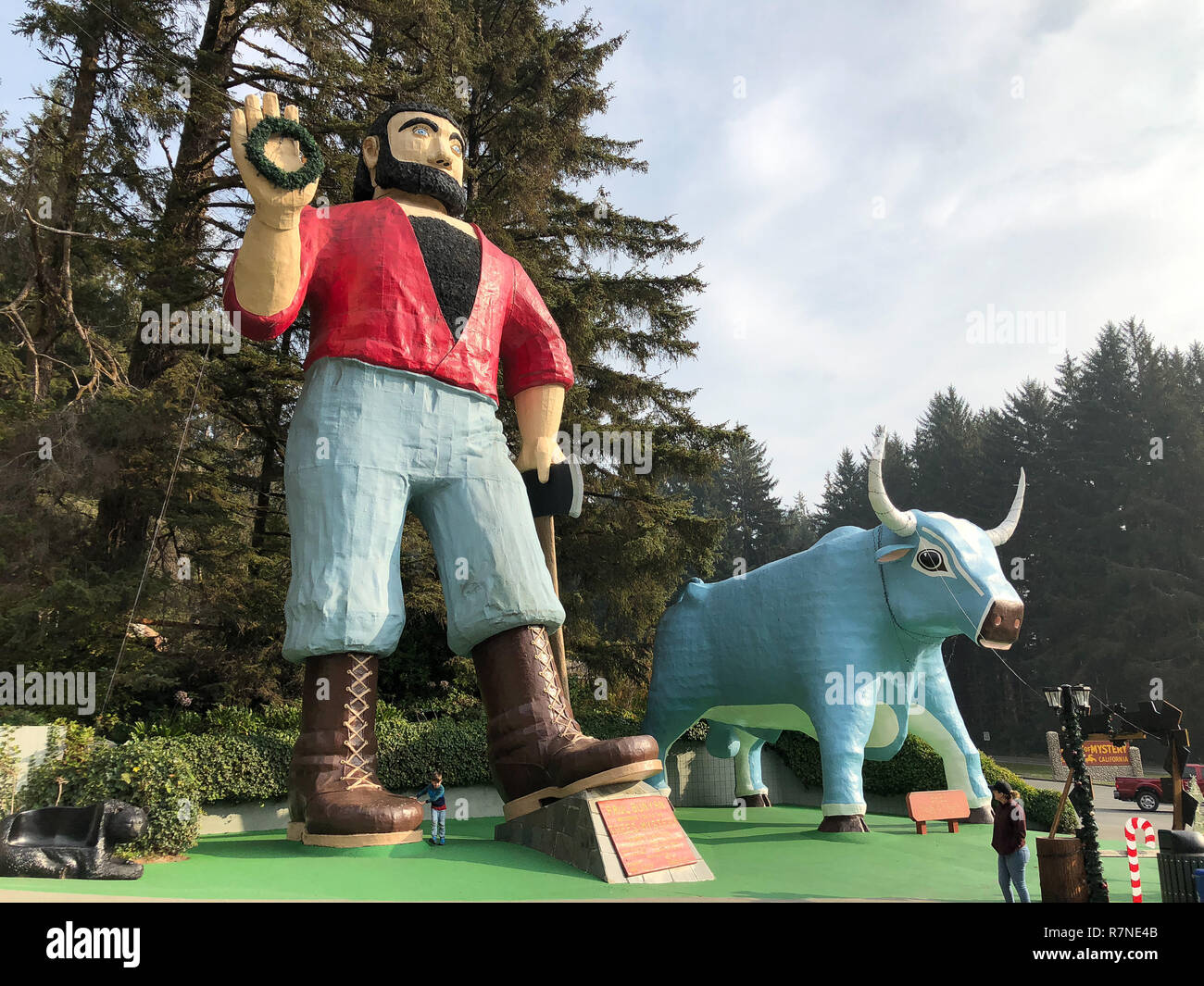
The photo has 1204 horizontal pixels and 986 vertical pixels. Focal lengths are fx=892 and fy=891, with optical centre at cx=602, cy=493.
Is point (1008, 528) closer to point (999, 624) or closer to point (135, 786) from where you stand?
point (999, 624)

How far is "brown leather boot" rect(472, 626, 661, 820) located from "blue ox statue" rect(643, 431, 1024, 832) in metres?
3.26

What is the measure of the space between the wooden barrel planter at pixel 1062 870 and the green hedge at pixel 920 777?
5.12 meters

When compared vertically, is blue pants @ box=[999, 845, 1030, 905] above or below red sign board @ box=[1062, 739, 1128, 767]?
above

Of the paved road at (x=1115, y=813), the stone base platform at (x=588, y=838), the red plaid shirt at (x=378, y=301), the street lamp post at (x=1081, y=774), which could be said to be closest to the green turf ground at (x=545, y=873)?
the stone base platform at (x=588, y=838)

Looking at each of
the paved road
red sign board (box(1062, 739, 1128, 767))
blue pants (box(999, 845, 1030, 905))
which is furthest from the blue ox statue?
red sign board (box(1062, 739, 1128, 767))

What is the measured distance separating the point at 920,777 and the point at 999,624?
441 centimetres

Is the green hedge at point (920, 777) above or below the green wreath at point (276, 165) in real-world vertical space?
below

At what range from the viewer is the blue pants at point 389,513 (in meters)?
5.80

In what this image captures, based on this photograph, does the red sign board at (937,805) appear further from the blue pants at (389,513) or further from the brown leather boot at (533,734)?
the blue pants at (389,513)

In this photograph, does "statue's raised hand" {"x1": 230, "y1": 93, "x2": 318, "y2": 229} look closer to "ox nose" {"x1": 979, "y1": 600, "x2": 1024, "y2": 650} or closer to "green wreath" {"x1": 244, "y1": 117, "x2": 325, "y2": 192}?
"green wreath" {"x1": 244, "y1": 117, "x2": 325, "y2": 192}

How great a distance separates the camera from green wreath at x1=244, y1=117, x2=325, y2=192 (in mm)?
5258

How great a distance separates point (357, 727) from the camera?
574 centimetres
